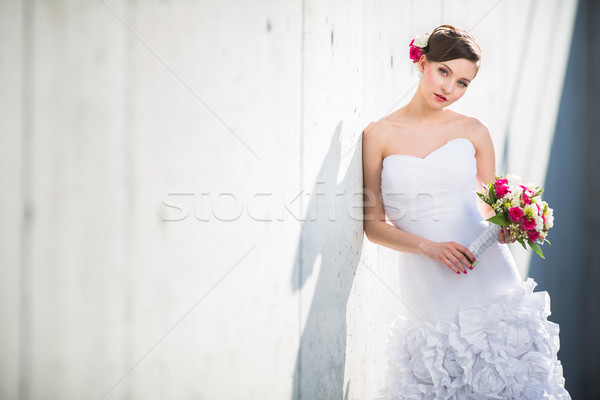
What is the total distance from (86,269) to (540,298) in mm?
1651

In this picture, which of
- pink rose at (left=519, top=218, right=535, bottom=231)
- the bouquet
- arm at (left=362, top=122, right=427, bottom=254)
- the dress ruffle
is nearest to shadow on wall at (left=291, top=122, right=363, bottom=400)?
arm at (left=362, top=122, right=427, bottom=254)

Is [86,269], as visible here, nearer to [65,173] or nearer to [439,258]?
[65,173]

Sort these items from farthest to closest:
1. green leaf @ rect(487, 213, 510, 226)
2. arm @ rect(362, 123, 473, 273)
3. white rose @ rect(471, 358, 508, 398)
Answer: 1. arm @ rect(362, 123, 473, 273)
2. green leaf @ rect(487, 213, 510, 226)
3. white rose @ rect(471, 358, 508, 398)

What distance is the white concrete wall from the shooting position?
1.38 metres

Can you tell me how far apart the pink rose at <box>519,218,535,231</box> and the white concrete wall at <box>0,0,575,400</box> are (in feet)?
2.60

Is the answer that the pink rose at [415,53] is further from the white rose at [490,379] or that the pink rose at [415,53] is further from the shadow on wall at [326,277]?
the white rose at [490,379]

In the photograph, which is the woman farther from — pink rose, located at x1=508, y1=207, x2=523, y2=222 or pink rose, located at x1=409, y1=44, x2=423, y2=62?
pink rose, located at x1=508, y1=207, x2=523, y2=222

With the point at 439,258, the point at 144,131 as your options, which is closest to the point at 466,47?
the point at 439,258

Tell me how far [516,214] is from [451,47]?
0.72m

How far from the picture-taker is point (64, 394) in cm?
141

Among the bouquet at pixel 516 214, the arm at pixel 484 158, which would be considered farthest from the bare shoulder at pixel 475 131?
the bouquet at pixel 516 214

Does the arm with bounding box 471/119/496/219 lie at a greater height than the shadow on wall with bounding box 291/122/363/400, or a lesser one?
greater

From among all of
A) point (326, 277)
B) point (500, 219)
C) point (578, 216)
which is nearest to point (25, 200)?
point (326, 277)

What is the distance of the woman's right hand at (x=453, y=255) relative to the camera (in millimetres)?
1983
